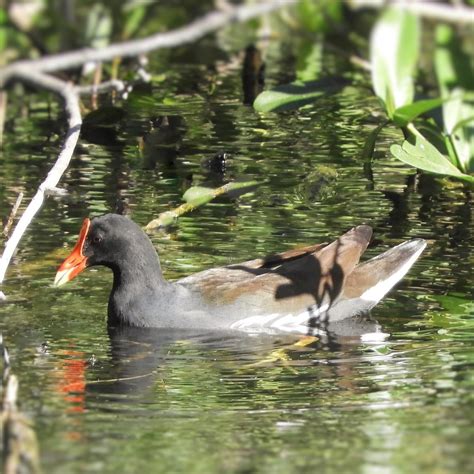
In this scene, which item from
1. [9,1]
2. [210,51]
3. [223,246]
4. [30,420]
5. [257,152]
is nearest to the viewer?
[30,420]

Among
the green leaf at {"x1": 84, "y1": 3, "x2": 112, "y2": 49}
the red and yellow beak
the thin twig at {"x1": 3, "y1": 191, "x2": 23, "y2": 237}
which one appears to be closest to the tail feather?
the red and yellow beak

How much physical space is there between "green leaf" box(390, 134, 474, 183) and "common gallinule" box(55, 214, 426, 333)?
71 cm

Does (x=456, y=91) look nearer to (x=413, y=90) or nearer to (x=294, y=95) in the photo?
(x=413, y=90)

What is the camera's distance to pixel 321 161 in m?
9.34

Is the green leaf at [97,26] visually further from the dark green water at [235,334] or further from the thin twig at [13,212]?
the thin twig at [13,212]

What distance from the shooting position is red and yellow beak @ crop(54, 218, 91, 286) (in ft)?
24.5

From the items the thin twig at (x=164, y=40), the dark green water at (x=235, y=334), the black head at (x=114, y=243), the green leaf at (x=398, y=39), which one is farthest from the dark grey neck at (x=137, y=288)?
the thin twig at (x=164, y=40)

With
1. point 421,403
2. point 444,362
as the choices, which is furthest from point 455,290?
point 421,403

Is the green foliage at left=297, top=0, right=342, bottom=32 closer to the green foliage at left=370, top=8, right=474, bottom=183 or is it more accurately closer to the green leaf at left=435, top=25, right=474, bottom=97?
the green foliage at left=370, top=8, right=474, bottom=183

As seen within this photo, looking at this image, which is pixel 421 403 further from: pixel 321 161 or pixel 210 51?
pixel 210 51

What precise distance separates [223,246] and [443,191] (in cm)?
170

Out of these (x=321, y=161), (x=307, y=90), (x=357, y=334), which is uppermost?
(x=307, y=90)

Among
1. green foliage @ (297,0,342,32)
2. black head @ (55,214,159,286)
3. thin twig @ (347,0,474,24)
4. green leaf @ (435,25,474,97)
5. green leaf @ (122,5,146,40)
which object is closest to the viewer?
thin twig @ (347,0,474,24)

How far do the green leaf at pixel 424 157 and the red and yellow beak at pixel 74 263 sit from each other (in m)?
1.80
